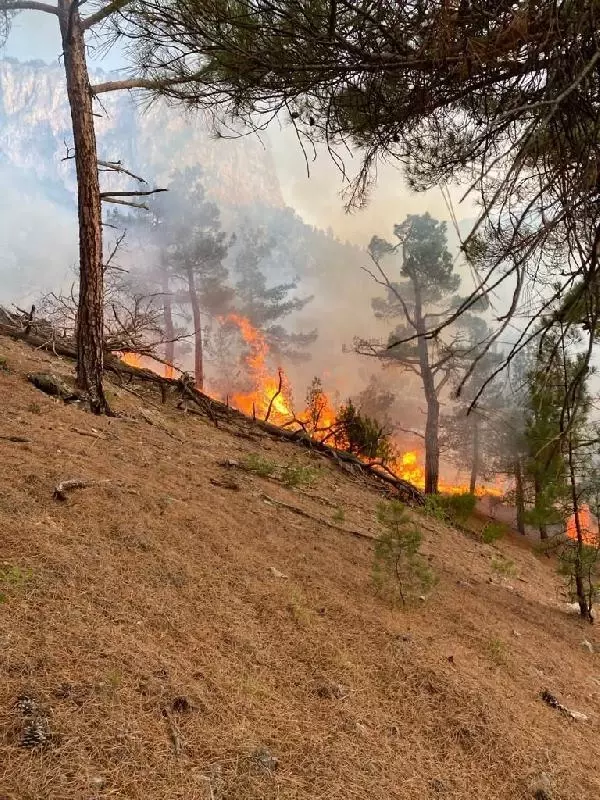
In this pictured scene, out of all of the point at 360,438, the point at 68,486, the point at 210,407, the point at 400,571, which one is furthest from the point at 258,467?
the point at 360,438

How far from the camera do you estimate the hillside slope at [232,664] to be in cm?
145

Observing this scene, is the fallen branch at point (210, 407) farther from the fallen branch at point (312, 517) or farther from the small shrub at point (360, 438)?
the fallen branch at point (312, 517)

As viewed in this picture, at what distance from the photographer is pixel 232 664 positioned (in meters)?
2.00

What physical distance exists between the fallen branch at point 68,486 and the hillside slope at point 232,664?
0.17 feet

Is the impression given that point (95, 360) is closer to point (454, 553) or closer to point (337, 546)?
point (337, 546)

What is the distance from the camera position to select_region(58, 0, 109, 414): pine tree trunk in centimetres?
509

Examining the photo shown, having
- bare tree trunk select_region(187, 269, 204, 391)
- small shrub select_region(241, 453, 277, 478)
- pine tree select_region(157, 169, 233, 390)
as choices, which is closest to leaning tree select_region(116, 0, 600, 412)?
small shrub select_region(241, 453, 277, 478)

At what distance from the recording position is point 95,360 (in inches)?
212

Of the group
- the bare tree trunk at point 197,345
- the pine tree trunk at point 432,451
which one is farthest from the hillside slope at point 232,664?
the bare tree trunk at point 197,345

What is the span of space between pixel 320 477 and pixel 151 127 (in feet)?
474

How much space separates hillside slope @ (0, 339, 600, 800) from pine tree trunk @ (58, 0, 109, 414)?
1428 mm

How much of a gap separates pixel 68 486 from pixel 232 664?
1634 millimetres

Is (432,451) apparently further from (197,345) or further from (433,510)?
(197,345)

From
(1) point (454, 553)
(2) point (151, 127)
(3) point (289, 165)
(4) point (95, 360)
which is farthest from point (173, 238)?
(3) point (289, 165)
